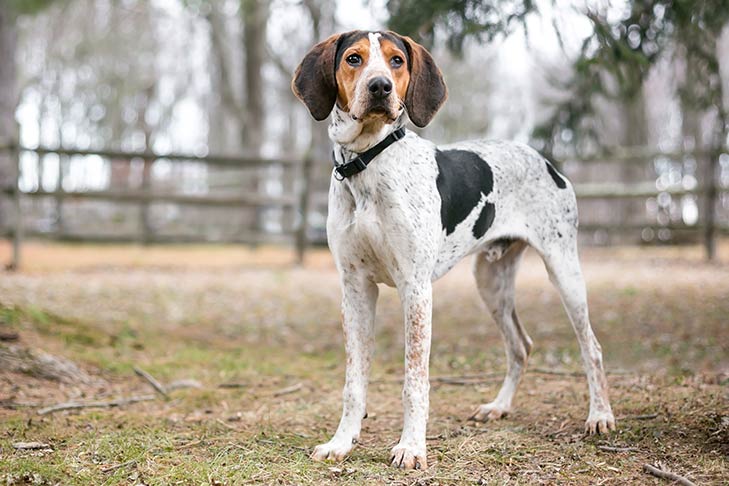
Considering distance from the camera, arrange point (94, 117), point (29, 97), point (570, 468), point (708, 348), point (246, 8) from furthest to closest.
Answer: point (94, 117) < point (29, 97) < point (246, 8) < point (708, 348) < point (570, 468)

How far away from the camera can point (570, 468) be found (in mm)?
3240

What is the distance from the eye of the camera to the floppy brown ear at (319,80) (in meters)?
3.36

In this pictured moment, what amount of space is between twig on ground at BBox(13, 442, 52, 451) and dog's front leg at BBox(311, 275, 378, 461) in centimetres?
130

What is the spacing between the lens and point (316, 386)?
4.91 metres

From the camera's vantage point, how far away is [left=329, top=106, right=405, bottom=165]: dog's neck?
11.0ft

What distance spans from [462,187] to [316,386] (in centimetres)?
189

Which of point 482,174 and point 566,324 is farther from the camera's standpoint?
point 566,324

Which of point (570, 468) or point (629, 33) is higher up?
point (629, 33)

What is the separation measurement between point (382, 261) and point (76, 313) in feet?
15.6

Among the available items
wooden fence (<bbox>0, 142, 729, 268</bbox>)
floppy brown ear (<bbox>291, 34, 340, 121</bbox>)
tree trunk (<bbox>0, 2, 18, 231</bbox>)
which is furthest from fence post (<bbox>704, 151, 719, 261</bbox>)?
tree trunk (<bbox>0, 2, 18, 231</bbox>)

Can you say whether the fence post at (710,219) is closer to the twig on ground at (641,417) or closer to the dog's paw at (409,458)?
the twig on ground at (641,417)

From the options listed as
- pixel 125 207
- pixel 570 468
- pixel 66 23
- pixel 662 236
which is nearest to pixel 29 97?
pixel 66 23

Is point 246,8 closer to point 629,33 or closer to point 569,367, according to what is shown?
point 629,33

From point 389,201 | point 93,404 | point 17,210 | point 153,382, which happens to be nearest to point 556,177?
point 389,201
